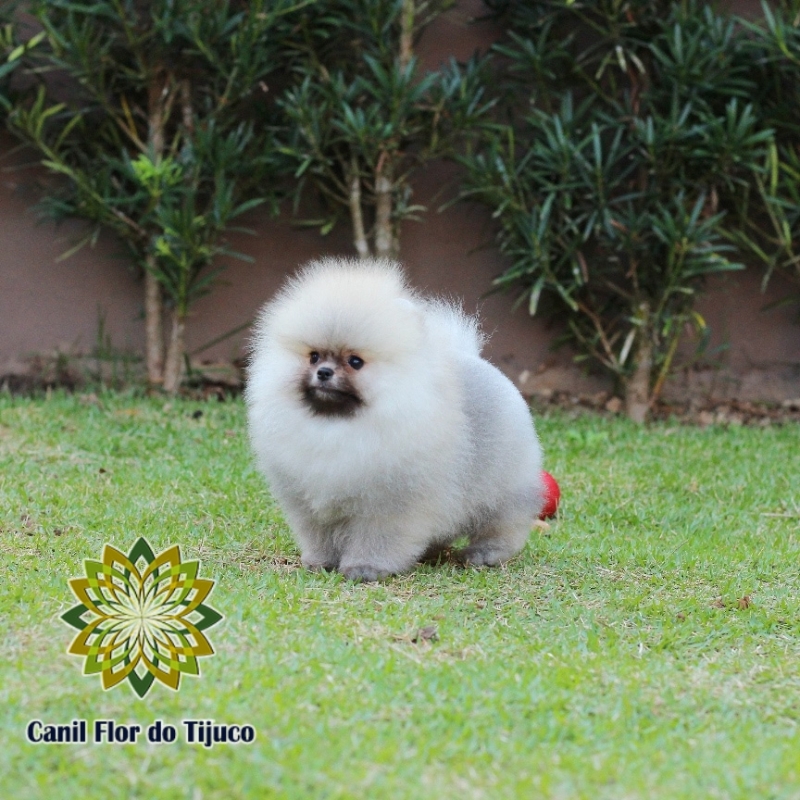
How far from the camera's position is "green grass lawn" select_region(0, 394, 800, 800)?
8.42 feet

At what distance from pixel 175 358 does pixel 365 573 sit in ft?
12.8

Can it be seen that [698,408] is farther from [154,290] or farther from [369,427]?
[369,427]

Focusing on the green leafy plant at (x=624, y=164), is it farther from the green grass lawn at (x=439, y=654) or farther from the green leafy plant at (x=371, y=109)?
the green grass lawn at (x=439, y=654)

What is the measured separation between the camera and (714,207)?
750 centimetres

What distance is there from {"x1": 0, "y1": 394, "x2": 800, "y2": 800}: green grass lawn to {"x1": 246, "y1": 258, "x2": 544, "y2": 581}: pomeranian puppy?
20cm

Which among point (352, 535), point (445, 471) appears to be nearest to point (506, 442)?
point (445, 471)

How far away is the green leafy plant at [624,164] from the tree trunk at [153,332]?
7.03 feet

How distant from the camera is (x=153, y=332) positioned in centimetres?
764

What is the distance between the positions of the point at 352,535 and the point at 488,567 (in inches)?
23.2

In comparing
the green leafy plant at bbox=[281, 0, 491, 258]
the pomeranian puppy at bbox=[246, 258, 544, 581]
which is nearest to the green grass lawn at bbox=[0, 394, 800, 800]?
the pomeranian puppy at bbox=[246, 258, 544, 581]

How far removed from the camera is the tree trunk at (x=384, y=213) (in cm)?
743

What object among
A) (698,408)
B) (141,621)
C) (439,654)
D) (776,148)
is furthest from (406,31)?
(141,621)

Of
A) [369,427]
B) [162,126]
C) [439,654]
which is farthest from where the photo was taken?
[162,126]

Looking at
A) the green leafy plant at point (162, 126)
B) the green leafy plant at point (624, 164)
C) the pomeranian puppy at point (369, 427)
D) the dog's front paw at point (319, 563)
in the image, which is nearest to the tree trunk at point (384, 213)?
the green leafy plant at point (624, 164)
